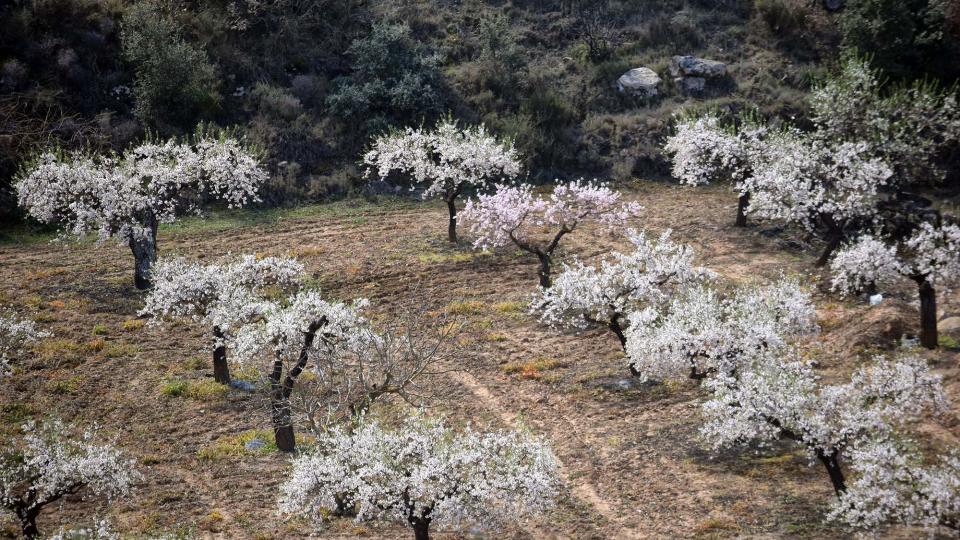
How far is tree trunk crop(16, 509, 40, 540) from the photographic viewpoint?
22688 millimetres

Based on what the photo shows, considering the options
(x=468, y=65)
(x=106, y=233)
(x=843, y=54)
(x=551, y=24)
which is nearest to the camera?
(x=106, y=233)

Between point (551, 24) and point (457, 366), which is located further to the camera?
point (551, 24)

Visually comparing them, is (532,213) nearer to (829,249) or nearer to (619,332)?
(619,332)

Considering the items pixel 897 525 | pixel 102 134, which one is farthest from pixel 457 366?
pixel 102 134

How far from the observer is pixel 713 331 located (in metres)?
26.8

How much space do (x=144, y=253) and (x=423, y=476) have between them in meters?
21.9

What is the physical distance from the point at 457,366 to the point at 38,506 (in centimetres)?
1381

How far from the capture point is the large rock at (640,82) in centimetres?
5547

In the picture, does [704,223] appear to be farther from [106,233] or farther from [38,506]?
[38,506]

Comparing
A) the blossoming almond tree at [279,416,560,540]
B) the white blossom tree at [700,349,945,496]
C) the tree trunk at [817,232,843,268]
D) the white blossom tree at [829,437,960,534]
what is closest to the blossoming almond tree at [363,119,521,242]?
the tree trunk at [817,232,843,268]

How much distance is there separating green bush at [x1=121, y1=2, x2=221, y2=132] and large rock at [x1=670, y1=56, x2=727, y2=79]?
2576 cm

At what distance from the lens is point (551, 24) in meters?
61.1

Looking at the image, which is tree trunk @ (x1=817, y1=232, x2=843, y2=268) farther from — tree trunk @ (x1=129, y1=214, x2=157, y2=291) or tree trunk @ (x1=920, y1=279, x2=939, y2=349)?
tree trunk @ (x1=129, y1=214, x2=157, y2=291)

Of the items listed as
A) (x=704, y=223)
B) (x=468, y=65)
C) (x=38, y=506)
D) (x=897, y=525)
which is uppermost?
(x=468, y=65)
